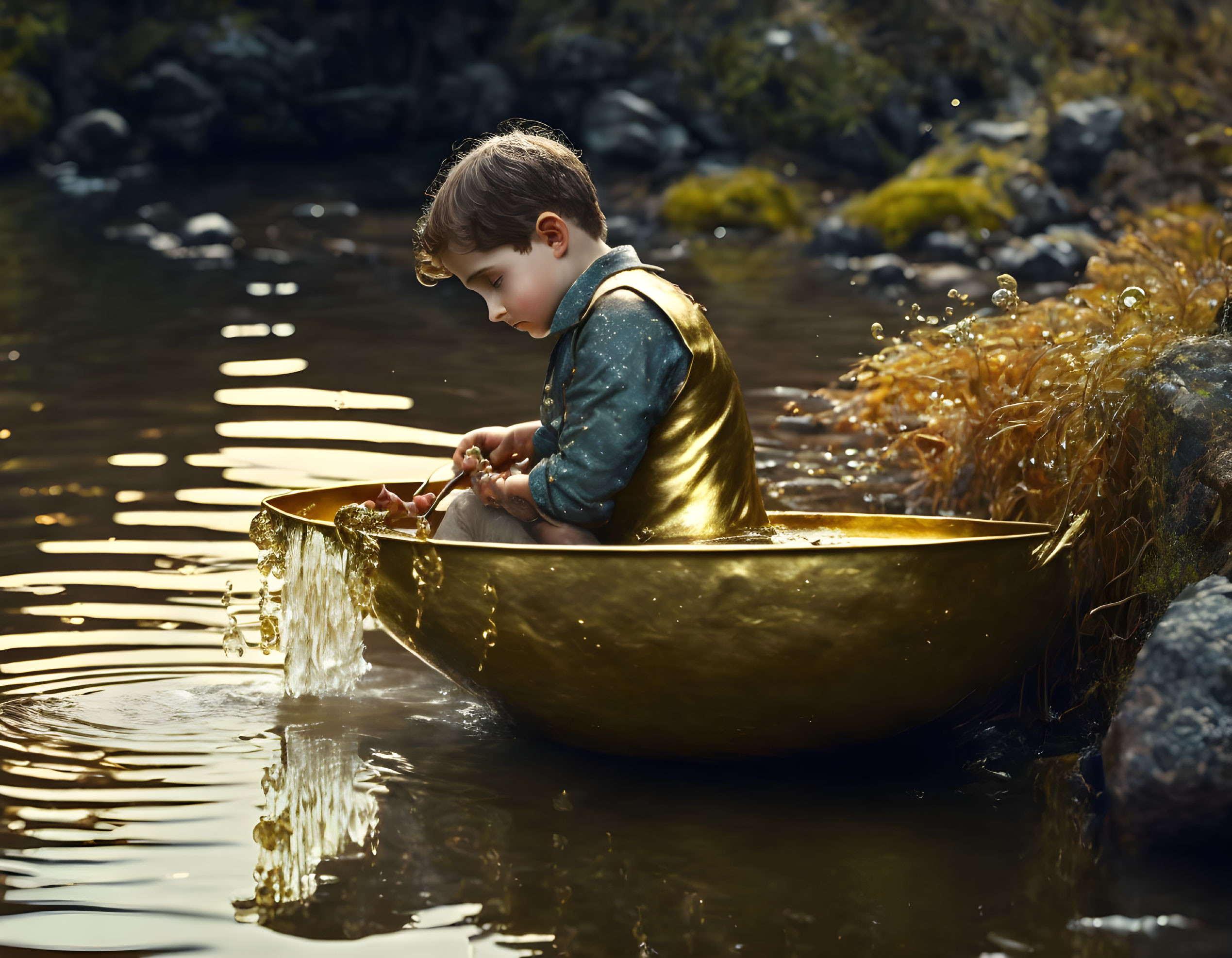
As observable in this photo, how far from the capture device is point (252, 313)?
8.70 m

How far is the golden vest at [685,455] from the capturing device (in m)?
2.67

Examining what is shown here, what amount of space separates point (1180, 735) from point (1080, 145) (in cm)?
1355

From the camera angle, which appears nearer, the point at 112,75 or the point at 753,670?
the point at 753,670

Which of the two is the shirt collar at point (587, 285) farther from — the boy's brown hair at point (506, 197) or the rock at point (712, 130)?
the rock at point (712, 130)

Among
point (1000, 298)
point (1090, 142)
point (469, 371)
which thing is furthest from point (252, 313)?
point (1090, 142)

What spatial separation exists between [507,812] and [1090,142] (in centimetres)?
1373

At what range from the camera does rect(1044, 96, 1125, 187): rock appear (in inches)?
572

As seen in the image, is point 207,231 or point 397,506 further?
point 207,231

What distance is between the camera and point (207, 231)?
12727 millimetres

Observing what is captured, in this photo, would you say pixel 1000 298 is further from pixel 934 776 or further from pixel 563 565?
pixel 563 565

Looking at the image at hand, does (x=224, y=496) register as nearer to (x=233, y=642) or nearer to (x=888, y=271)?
(x=233, y=642)

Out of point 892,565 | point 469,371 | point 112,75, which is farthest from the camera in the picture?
point 112,75

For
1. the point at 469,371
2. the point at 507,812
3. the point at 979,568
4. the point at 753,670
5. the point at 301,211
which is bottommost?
the point at 507,812

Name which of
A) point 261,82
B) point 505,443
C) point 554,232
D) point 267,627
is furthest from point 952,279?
point 261,82
